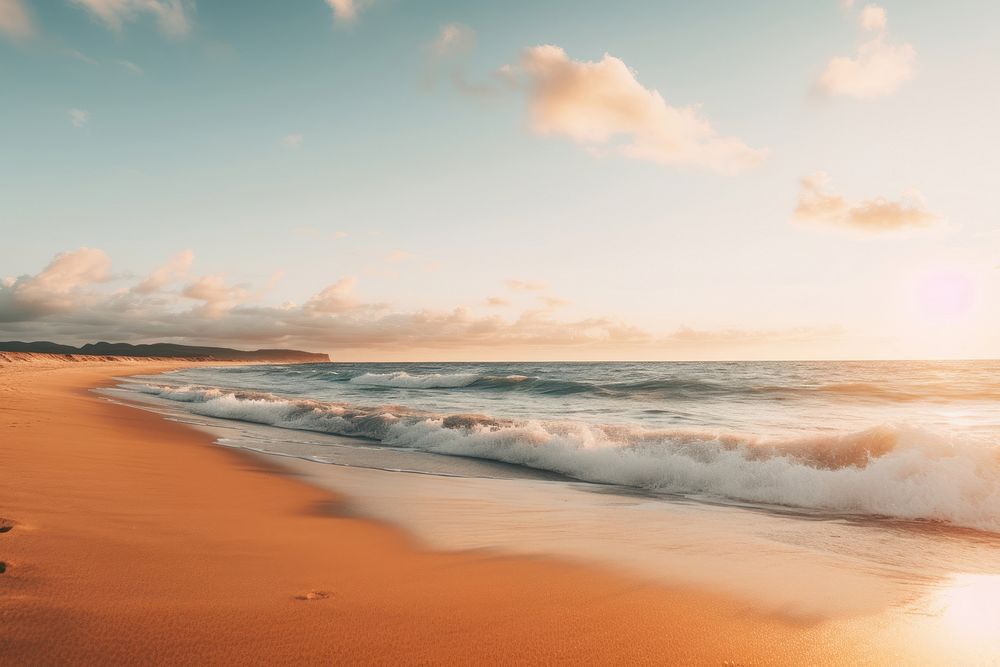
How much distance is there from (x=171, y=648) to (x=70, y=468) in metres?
5.85

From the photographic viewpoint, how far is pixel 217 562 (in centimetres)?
393

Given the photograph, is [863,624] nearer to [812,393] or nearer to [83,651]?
[83,651]

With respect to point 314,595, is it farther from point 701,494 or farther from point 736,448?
point 736,448

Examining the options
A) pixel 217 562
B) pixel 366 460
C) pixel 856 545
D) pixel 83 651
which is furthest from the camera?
pixel 366 460

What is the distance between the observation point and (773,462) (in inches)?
359

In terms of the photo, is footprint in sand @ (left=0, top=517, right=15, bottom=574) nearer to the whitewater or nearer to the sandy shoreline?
the sandy shoreline

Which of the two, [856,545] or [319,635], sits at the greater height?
[319,635]

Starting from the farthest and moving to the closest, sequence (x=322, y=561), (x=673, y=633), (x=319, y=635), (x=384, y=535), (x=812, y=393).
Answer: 1. (x=812, y=393)
2. (x=384, y=535)
3. (x=322, y=561)
4. (x=673, y=633)
5. (x=319, y=635)

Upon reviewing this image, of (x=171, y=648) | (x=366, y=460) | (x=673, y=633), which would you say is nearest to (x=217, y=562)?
(x=171, y=648)

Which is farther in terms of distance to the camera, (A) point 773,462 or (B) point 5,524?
(A) point 773,462

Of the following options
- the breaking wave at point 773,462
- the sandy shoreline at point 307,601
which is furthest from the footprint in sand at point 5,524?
the breaking wave at point 773,462

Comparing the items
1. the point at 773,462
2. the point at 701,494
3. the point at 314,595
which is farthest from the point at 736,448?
the point at 314,595

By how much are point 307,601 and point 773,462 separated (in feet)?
26.7

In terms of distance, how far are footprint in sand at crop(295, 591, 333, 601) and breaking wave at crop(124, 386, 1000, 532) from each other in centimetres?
678
